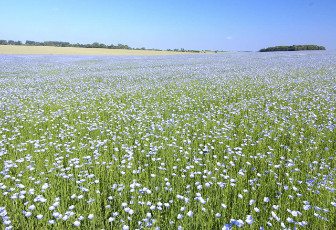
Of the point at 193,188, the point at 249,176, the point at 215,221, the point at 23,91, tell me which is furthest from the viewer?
the point at 23,91

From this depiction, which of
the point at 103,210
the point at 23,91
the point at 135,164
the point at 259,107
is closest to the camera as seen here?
the point at 103,210

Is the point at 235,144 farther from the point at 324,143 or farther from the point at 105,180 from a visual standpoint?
the point at 105,180

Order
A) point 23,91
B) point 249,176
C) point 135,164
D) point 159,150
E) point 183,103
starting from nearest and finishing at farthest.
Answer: point 249,176, point 135,164, point 159,150, point 183,103, point 23,91

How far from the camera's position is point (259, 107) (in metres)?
8.39

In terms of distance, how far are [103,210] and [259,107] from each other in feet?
23.4

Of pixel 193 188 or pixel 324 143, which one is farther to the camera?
pixel 324 143

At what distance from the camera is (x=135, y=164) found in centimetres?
434

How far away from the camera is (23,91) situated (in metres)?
11.5

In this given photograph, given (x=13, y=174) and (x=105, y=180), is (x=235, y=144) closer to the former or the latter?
(x=105, y=180)

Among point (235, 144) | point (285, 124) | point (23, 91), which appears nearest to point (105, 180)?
point (235, 144)

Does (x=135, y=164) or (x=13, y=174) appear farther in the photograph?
(x=135, y=164)

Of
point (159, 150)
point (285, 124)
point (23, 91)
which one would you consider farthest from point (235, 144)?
point (23, 91)

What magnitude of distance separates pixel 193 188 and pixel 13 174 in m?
3.37

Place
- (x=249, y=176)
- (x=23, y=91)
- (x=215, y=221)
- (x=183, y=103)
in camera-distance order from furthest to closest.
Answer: (x=23, y=91) < (x=183, y=103) < (x=249, y=176) < (x=215, y=221)
